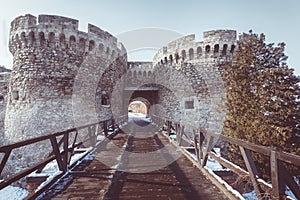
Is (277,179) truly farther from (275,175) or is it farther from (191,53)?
(191,53)

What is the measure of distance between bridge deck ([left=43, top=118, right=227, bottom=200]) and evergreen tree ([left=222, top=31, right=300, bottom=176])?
3.08 metres

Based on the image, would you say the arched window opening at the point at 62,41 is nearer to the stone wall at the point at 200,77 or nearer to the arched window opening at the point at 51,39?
the arched window opening at the point at 51,39

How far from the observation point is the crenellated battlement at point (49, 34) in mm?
9312

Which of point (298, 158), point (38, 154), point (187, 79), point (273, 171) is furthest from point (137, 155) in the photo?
point (187, 79)

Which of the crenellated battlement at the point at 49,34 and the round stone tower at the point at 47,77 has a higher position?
the crenellated battlement at the point at 49,34

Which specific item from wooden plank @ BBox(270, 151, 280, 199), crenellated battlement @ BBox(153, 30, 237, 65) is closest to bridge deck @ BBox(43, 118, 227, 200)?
wooden plank @ BBox(270, 151, 280, 199)

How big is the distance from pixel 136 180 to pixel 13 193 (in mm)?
8116

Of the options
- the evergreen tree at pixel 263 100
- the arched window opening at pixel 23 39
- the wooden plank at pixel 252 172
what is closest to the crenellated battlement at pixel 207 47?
the evergreen tree at pixel 263 100

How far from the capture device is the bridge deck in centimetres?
250

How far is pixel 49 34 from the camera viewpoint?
30.6ft

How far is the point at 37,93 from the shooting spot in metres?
9.05

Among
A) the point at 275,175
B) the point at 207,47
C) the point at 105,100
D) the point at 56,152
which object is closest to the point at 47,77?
the point at 105,100

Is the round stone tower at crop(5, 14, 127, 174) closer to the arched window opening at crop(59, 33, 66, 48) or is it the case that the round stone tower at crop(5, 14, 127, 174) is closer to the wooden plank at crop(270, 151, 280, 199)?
the arched window opening at crop(59, 33, 66, 48)

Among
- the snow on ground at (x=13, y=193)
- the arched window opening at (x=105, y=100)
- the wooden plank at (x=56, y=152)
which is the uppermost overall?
the arched window opening at (x=105, y=100)
